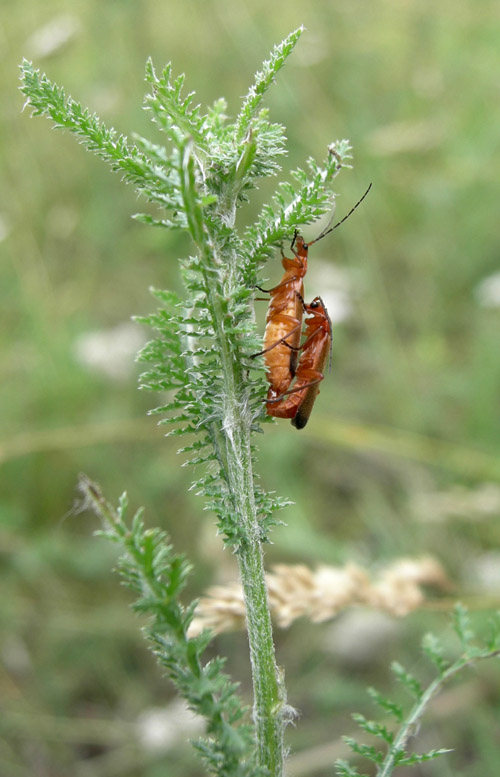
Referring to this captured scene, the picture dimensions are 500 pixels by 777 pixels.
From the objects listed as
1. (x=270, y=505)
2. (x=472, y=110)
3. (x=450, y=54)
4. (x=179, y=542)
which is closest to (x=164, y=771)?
(x=179, y=542)

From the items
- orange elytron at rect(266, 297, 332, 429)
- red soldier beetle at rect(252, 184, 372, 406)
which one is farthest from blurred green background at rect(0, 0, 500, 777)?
red soldier beetle at rect(252, 184, 372, 406)

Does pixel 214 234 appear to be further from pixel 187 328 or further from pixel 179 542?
pixel 179 542

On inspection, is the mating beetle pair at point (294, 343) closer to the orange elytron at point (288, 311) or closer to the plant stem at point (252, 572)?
Answer: the orange elytron at point (288, 311)

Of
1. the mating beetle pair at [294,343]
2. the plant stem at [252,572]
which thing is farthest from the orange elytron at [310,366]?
the plant stem at [252,572]

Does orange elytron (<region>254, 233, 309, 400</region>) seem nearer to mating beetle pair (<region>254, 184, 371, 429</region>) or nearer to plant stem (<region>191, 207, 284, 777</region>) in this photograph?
mating beetle pair (<region>254, 184, 371, 429</region>)

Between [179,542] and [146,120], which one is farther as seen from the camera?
[146,120]

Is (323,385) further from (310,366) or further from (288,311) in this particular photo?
(288,311)

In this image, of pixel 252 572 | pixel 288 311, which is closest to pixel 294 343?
pixel 288 311

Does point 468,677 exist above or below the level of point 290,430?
below
